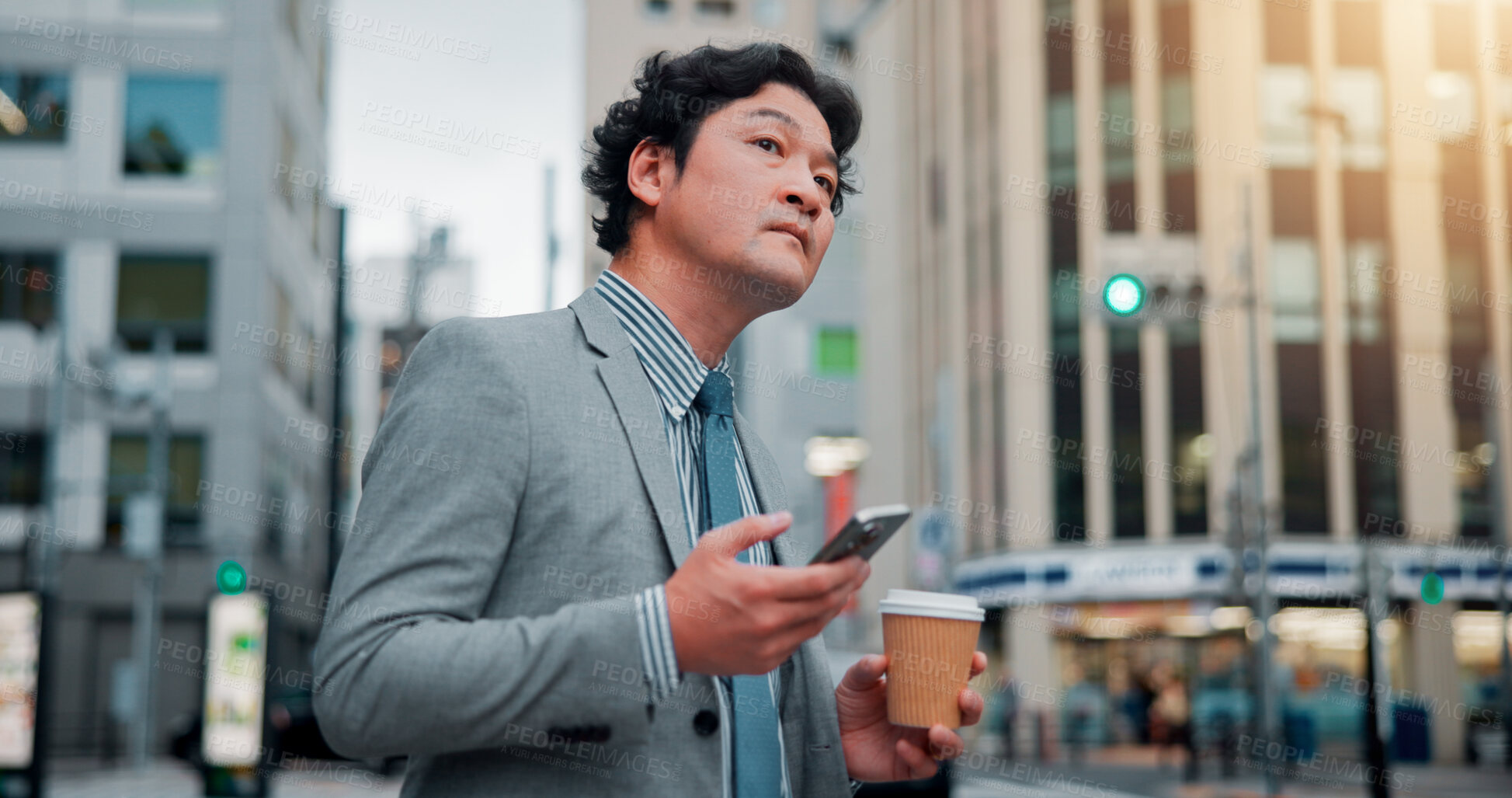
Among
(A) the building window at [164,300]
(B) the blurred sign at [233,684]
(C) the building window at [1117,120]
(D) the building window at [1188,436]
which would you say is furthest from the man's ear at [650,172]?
(A) the building window at [164,300]

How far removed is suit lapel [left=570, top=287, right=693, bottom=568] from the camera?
197 centimetres

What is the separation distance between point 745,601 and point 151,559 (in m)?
30.3

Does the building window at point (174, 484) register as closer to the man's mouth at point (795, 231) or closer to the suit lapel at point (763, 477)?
the suit lapel at point (763, 477)

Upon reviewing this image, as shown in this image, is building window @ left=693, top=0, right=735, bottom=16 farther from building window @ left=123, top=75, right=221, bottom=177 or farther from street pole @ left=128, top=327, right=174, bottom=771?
street pole @ left=128, top=327, right=174, bottom=771

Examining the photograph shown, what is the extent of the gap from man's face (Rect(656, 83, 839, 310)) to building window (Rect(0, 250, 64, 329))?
114 feet

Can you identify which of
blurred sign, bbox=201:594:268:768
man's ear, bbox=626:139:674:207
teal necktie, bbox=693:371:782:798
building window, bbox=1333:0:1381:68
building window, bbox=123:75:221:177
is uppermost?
building window, bbox=1333:0:1381:68

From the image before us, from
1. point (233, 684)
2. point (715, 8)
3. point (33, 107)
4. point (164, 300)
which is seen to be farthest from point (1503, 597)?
point (715, 8)

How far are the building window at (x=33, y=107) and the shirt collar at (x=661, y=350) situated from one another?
35671 mm

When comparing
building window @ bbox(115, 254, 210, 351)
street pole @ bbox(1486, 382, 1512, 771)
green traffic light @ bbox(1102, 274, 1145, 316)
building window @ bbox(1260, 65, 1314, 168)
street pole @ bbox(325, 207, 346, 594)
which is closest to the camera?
green traffic light @ bbox(1102, 274, 1145, 316)

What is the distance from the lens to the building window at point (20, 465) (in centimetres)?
3161

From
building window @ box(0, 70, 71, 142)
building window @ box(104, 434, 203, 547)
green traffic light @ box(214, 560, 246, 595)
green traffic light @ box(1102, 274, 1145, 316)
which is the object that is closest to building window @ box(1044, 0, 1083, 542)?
building window @ box(104, 434, 203, 547)

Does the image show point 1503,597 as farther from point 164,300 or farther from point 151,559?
point 164,300

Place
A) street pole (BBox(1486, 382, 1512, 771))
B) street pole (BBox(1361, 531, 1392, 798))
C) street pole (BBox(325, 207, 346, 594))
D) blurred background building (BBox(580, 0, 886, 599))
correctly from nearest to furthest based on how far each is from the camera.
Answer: street pole (BBox(1361, 531, 1392, 798)), street pole (BBox(325, 207, 346, 594)), street pole (BBox(1486, 382, 1512, 771)), blurred background building (BBox(580, 0, 886, 599))

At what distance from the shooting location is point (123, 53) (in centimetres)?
3409
